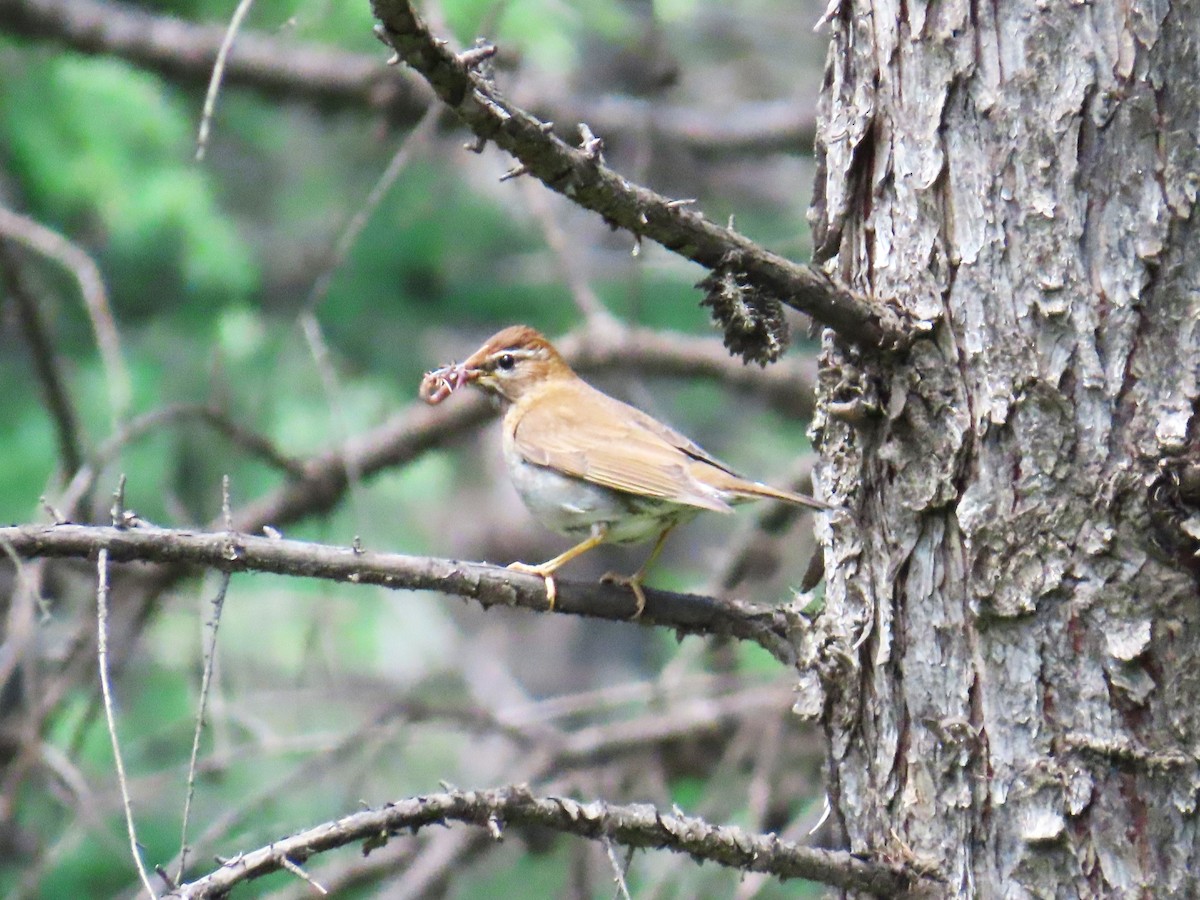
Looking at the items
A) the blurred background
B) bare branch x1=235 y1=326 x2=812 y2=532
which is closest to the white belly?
the blurred background

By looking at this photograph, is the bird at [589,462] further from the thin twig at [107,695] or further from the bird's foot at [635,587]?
the thin twig at [107,695]

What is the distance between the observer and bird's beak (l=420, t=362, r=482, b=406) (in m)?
4.17

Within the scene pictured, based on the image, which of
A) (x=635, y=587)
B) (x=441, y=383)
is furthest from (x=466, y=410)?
(x=635, y=587)

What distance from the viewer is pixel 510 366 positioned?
15.1ft

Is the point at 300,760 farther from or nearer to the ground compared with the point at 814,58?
nearer to the ground

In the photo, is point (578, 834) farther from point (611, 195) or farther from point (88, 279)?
point (88, 279)

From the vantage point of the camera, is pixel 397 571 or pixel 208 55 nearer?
pixel 397 571

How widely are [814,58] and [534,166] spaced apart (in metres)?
9.50

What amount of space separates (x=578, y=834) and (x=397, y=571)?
53cm

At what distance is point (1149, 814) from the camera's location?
2.25 m

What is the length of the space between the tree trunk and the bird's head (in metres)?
2.26

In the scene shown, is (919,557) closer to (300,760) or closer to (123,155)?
(123,155)

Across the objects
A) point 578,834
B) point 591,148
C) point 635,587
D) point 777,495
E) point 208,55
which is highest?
point 208,55

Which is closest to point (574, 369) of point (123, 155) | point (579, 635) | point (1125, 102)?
point (123, 155)
